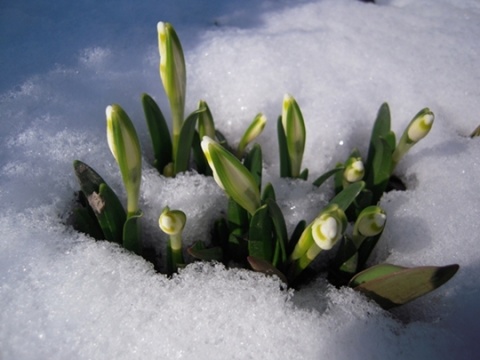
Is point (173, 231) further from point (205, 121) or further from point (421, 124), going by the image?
point (421, 124)

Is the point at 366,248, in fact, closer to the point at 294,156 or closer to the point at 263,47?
the point at 294,156

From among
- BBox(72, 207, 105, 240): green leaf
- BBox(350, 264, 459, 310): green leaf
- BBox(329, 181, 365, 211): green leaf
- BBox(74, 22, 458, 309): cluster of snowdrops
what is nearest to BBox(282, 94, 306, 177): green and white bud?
BBox(74, 22, 458, 309): cluster of snowdrops

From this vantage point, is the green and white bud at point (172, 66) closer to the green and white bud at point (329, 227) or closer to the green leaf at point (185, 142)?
the green leaf at point (185, 142)

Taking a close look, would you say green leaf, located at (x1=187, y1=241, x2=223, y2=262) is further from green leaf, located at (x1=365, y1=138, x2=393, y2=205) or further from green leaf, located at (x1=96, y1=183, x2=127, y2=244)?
green leaf, located at (x1=365, y1=138, x2=393, y2=205)

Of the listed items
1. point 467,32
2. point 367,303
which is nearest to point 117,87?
point 367,303

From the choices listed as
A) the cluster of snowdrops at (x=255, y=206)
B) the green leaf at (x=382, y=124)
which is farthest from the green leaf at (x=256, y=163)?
the green leaf at (x=382, y=124)

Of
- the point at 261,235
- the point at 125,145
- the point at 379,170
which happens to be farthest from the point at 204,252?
the point at 379,170
